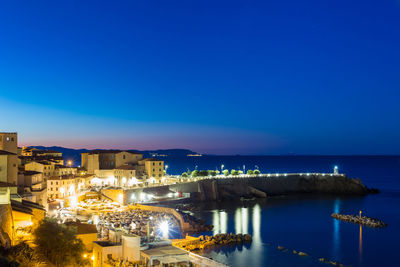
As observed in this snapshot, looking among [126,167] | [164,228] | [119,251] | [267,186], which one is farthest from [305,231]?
[267,186]

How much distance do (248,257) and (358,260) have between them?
825cm

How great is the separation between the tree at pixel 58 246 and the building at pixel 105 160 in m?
39.5

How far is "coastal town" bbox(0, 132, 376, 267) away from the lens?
1883 cm

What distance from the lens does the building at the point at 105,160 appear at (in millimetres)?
57000

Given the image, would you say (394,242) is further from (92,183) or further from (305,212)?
(92,183)

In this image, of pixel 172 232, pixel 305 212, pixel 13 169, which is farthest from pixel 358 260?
pixel 13 169

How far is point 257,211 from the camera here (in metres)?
48.9

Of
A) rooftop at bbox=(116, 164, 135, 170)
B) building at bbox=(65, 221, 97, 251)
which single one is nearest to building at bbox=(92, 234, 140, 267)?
building at bbox=(65, 221, 97, 251)

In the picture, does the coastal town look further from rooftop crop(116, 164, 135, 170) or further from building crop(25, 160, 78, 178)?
rooftop crop(116, 164, 135, 170)

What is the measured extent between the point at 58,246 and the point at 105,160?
41379 mm

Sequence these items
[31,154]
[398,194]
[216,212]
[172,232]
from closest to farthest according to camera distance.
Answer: [172,232] < [216,212] < [31,154] < [398,194]

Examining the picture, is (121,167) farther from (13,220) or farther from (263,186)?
(13,220)

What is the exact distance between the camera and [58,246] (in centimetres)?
1752

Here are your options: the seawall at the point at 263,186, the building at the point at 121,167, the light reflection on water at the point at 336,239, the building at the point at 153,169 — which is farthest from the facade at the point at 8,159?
the light reflection on water at the point at 336,239
